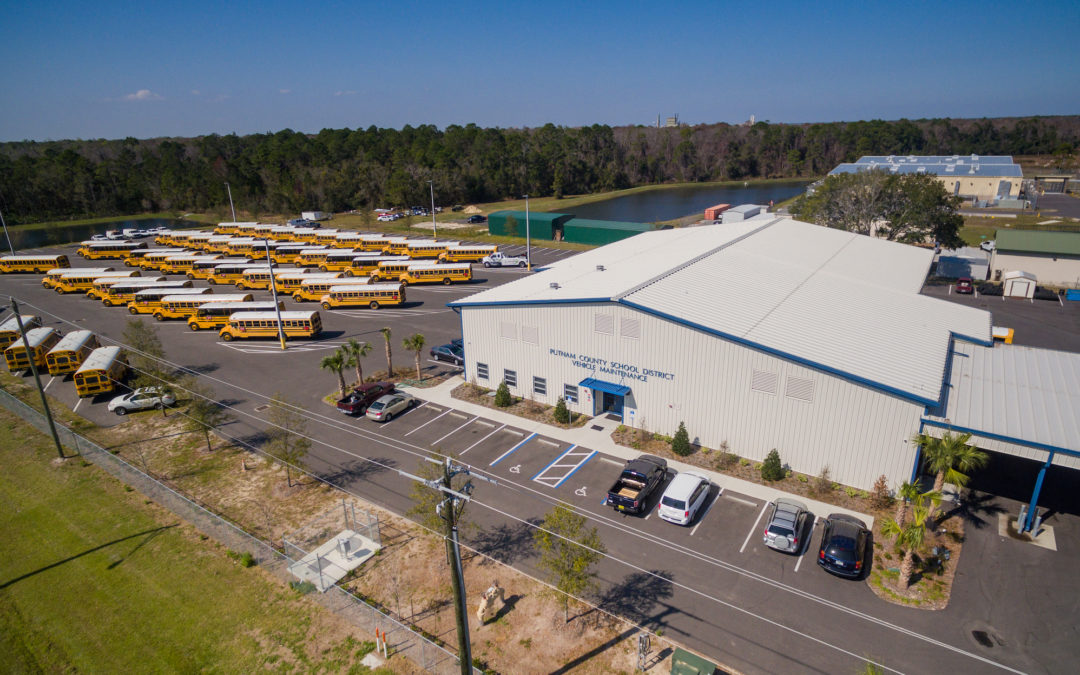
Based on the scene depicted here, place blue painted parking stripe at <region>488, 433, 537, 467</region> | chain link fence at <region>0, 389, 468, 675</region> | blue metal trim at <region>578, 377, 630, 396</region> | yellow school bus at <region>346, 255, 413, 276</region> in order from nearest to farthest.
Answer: chain link fence at <region>0, 389, 468, 675</region>, blue painted parking stripe at <region>488, 433, 537, 467</region>, blue metal trim at <region>578, 377, 630, 396</region>, yellow school bus at <region>346, 255, 413, 276</region>

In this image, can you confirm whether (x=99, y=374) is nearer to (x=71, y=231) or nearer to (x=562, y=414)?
(x=562, y=414)

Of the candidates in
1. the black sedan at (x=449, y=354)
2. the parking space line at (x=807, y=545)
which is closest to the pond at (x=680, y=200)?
the black sedan at (x=449, y=354)

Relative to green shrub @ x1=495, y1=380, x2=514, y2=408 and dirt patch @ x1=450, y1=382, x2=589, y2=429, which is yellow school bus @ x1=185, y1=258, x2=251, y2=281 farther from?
green shrub @ x1=495, y1=380, x2=514, y2=408

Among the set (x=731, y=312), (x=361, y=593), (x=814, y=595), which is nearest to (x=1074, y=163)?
(x=731, y=312)

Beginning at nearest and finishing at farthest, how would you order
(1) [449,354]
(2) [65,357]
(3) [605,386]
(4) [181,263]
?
1. (3) [605,386]
2. (2) [65,357]
3. (1) [449,354]
4. (4) [181,263]

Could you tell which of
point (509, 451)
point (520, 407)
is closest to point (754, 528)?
point (509, 451)

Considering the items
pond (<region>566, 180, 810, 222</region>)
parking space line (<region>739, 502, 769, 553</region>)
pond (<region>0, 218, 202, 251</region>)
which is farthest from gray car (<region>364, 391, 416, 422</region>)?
pond (<region>0, 218, 202, 251</region>)

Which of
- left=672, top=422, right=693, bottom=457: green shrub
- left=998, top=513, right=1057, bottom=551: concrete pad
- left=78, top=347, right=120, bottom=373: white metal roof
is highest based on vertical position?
left=78, top=347, right=120, bottom=373: white metal roof
